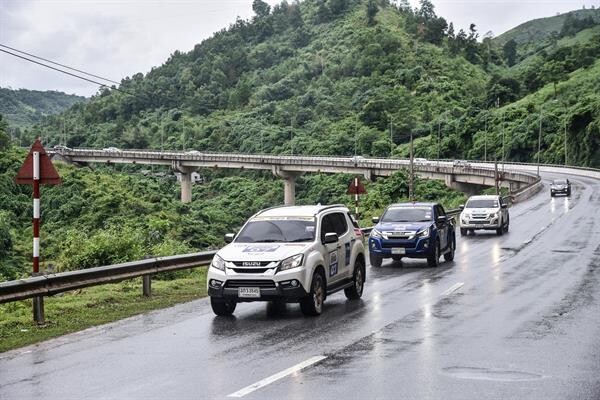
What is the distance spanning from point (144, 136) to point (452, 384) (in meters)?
181

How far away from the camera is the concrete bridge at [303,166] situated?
86375 mm

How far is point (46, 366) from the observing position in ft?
30.7

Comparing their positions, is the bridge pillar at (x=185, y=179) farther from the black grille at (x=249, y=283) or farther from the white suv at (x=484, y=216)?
the black grille at (x=249, y=283)

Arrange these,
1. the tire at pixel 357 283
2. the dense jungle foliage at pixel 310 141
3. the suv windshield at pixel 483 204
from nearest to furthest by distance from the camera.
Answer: the tire at pixel 357 283, the suv windshield at pixel 483 204, the dense jungle foliage at pixel 310 141

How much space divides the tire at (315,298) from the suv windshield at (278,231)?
0.79 metres

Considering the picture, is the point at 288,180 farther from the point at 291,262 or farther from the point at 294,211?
the point at 291,262

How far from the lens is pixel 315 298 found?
43.1 feet

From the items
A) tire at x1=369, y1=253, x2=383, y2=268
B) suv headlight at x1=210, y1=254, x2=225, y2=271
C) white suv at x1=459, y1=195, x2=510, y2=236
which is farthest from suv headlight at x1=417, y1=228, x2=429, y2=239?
white suv at x1=459, y1=195, x2=510, y2=236

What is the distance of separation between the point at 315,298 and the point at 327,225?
6.43 ft

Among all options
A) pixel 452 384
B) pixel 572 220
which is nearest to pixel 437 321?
pixel 452 384

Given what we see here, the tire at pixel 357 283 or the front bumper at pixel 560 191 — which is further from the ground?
the tire at pixel 357 283

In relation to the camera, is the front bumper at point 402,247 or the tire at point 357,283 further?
the front bumper at point 402,247

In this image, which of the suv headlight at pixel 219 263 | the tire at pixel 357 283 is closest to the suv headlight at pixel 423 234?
the tire at pixel 357 283

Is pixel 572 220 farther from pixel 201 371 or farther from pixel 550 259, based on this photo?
pixel 201 371
